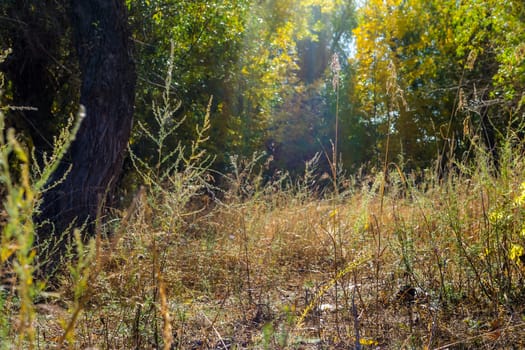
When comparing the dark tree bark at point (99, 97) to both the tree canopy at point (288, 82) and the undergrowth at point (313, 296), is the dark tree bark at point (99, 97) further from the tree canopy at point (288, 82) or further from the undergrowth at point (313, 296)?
the undergrowth at point (313, 296)

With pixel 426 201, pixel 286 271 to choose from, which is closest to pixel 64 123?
pixel 286 271

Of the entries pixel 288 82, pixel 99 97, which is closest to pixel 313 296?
pixel 99 97

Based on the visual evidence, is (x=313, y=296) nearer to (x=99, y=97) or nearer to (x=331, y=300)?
(x=331, y=300)

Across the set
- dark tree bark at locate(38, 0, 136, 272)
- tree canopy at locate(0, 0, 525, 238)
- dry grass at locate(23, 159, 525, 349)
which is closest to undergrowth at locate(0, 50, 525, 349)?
dry grass at locate(23, 159, 525, 349)

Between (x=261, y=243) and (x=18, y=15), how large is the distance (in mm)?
4393

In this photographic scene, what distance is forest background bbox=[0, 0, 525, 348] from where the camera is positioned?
4061mm

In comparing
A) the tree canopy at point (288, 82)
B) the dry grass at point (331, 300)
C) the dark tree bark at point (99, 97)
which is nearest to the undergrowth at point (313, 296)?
the dry grass at point (331, 300)

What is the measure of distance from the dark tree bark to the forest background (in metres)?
0.27

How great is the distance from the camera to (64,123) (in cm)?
784

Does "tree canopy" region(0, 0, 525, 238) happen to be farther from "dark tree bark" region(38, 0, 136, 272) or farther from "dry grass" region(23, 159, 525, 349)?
"dry grass" region(23, 159, 525, 349)

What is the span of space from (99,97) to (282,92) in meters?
15.1

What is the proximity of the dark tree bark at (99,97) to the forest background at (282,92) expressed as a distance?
0.89ft

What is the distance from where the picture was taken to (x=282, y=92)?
19.9 meters

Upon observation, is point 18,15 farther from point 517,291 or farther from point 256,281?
point 517,291
